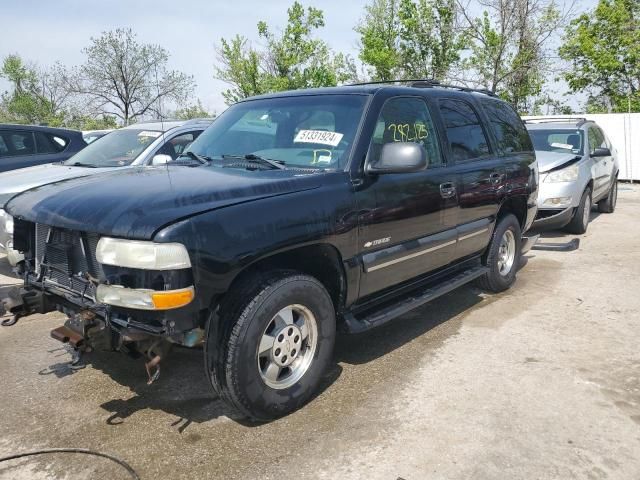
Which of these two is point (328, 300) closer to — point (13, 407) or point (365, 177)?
point (365, 177)

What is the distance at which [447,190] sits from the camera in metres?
4.28

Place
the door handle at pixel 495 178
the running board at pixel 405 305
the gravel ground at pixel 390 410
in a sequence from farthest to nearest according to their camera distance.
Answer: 1. the door handle at pixel 495 178
2. the running board at pixel 405 305
3. the gravel ground at pixel 390 410

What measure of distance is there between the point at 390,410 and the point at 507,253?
308 centimetres

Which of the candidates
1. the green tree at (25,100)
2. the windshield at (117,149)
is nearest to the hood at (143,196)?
the windshield at (117,149)

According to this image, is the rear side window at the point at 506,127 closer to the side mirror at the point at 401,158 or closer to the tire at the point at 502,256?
the tire at the point at 502,256

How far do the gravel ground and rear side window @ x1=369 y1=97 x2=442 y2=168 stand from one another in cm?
151

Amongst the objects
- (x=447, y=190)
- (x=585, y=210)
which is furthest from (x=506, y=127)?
(x=585, y=210)

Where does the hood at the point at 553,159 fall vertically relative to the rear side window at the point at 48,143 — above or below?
below

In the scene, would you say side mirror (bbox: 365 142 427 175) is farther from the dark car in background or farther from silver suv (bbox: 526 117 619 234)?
the dark car in background

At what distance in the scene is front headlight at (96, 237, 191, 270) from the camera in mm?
2559

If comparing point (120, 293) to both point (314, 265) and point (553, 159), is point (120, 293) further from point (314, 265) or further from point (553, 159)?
point (553, 159)

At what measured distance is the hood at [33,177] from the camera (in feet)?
19.3

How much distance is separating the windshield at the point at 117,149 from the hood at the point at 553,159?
562 centimetres

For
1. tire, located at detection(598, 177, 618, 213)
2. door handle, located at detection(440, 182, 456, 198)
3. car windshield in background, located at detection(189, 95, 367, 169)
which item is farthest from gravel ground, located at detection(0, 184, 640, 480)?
tire, located at detection(598, 177, 618, 213)
